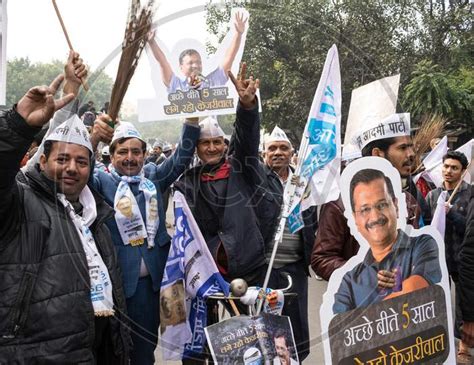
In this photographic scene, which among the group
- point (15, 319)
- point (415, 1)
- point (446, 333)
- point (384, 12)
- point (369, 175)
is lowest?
point (446, 333)

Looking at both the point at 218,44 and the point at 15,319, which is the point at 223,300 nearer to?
the point at 15,319

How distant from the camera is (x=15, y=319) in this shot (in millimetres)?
2250

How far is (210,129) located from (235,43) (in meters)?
0.53

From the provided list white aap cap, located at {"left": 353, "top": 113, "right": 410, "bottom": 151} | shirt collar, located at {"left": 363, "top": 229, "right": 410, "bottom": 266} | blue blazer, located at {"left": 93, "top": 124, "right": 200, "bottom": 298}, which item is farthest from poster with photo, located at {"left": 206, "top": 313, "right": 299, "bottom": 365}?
white aap cap, located at {"left": 353, "top": 113, "right": 410, "bottom": 151}

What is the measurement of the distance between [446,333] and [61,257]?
198cm

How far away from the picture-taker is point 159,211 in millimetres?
3330

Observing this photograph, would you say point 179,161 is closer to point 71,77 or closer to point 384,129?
point 71,77

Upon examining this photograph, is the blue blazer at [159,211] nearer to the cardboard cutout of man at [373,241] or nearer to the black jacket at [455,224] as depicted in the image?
the cardboard cutout of man at [373,241]

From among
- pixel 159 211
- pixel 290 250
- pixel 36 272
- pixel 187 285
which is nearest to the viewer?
pixel 36 272

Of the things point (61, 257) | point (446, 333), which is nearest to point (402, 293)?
point (446, 333)

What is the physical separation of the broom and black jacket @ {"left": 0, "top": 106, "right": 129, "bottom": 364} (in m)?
0.59

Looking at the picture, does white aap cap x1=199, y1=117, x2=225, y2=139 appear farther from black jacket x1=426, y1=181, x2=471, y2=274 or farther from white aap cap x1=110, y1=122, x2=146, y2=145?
black jacket x1=426, y1=181, x2=471, y2=274

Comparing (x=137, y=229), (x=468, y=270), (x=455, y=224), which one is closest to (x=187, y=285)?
(x=137, y=229)

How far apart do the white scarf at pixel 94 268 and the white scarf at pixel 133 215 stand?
47 centimetres
